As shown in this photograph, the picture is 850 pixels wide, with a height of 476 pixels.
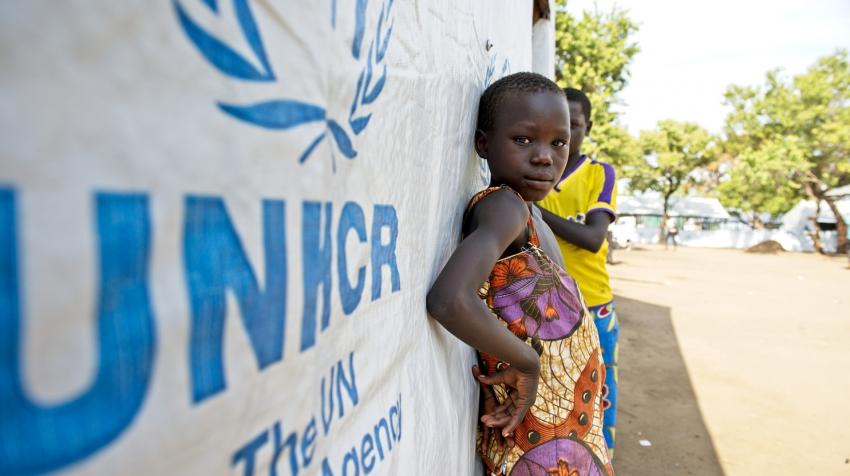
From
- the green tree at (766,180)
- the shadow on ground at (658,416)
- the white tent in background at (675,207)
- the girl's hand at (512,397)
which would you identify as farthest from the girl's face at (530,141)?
the white tent in background at (675,207)

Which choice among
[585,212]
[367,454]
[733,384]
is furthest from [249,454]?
[733,384]

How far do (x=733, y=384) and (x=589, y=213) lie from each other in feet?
10.8

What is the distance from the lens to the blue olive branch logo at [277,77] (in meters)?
0.34

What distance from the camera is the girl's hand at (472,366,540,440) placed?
41.3 inches

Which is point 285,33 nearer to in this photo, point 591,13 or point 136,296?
point 136,296

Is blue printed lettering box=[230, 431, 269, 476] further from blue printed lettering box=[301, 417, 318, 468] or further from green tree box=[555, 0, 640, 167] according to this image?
green tree box=[555, 0, 640, 167]

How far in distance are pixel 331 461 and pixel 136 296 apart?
1.14 feet

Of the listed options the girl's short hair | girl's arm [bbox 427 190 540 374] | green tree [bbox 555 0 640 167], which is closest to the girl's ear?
the girl's short hair

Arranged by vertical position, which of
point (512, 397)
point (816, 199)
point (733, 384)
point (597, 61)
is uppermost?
point (597, 61)

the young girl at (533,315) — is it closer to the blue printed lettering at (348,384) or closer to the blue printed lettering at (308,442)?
the blue printed lettering at (348,384)

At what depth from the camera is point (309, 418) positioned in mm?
501

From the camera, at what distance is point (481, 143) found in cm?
127

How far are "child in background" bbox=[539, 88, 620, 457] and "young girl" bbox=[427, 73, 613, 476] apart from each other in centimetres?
97

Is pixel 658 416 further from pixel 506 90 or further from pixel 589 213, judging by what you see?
pixel 506 90
